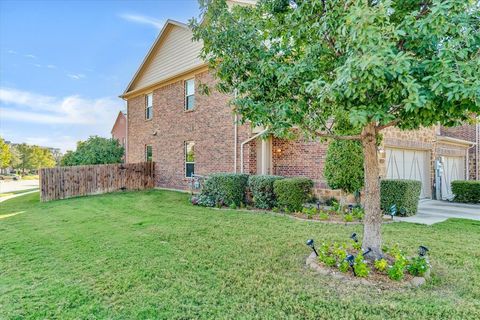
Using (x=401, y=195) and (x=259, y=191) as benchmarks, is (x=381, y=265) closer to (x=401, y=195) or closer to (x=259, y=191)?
(x=401, y=195)

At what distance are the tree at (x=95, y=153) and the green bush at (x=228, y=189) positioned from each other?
28.4 ft

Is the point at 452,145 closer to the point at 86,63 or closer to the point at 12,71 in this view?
the point at 86,63

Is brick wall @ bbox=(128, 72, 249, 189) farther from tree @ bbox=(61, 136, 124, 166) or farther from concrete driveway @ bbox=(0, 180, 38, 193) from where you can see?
concrete driveway @ bbox=(0, 180, 38, 193)

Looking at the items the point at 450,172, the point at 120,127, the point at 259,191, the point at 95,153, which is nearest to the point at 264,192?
the point at 259,191

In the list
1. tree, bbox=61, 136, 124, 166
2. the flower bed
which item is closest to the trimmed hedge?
the flower bed

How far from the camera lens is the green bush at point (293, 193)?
8719 mm

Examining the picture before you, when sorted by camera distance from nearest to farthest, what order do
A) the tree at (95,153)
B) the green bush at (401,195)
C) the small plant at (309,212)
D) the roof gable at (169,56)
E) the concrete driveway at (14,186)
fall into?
the small plant at (309,212) < the green bush at (401,195) < the roof gable at (169,56) < the tree at (95,153) < the concrete driveway at (14,186)

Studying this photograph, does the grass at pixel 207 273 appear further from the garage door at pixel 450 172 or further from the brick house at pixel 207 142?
the garage door at pixel 450 172

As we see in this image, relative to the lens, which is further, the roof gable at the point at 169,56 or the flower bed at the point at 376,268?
the roof gable at the point at 169,56

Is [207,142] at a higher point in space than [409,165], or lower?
higher

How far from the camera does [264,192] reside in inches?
374

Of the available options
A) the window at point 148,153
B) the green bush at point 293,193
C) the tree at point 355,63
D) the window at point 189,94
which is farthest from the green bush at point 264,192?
the window at point 148,153

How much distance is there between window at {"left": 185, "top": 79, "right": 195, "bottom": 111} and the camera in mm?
13938

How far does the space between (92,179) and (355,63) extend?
13.9 meters
